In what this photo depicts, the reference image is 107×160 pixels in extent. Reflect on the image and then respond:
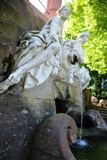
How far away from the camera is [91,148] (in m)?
3.80

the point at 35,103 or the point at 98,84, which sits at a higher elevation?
the point at 98,84

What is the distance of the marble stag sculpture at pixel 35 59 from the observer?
2756mm

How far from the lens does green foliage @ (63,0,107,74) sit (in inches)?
375

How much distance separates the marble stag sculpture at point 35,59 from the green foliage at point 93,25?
270 inches

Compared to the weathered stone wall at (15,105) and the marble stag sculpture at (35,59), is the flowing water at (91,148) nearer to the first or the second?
the weathered stone wall at (15,105)

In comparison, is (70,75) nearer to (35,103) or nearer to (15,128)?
(35,103)

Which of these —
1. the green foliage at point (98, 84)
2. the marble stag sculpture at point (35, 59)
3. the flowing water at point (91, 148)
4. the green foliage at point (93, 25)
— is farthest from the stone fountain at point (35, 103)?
the green foliage at point (98, 84)

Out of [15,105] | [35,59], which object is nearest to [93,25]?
[35,59]

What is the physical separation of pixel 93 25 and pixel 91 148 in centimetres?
742

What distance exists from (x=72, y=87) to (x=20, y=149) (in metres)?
2.06

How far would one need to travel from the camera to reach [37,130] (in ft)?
8.75

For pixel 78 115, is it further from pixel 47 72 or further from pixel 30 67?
pixel 30 67

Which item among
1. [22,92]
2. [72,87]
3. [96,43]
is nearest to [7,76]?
[22,92]

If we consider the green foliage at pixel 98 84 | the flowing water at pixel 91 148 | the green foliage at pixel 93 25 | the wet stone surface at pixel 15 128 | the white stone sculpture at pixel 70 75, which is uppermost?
the green foliage at pixel 93 25
